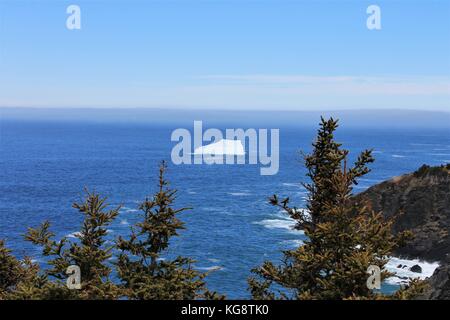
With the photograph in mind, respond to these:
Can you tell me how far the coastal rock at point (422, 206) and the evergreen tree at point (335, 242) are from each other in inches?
1877

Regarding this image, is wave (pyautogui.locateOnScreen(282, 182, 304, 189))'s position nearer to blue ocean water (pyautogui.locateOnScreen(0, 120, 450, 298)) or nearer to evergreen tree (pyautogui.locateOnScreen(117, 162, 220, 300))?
blue ocean water (pyautogui.locateOnScreen(0, 120, 450, 298))

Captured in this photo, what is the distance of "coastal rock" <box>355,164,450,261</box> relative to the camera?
66188 millimetres

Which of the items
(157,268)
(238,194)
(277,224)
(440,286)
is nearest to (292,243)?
(277,224)

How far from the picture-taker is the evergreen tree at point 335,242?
16.5 m

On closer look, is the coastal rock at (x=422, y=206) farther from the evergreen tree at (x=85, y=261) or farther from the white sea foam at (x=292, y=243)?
the evergreen tree at (x=85, y=261)

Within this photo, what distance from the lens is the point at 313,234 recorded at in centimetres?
1798

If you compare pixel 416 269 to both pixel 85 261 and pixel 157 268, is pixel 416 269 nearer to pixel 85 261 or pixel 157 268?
pixel 157 268

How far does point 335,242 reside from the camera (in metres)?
17.5

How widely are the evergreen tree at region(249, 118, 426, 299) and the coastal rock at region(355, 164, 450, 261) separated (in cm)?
4768

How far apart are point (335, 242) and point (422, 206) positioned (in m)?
61.9
